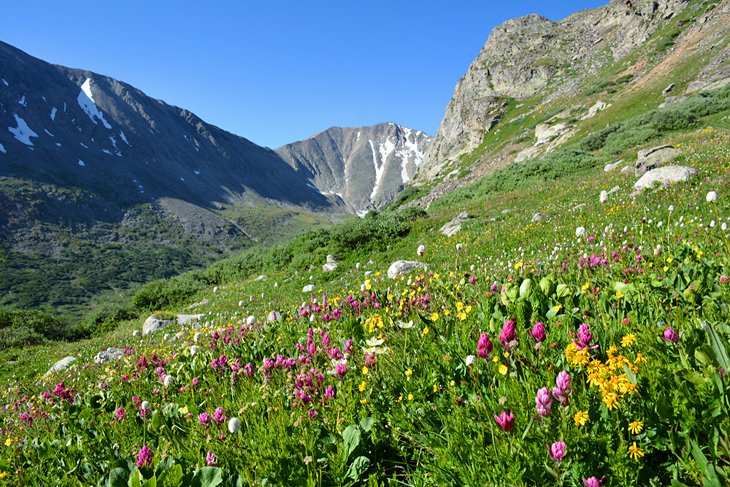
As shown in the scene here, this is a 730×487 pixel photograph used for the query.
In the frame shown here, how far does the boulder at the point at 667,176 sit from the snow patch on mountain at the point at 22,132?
714ft

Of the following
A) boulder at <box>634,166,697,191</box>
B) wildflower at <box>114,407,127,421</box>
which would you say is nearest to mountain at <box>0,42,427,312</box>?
wildflower at <box>114,407,127,421</box>

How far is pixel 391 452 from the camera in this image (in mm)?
2420

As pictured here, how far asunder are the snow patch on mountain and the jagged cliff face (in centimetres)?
17199

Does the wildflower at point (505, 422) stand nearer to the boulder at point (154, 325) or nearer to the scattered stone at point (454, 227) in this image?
the boulder at point (154, 325)

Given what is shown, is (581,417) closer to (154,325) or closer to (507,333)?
(507,333)

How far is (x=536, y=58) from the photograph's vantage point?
9275cm

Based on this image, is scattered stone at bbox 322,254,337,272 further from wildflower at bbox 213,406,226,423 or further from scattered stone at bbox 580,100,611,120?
scattered stone at bbox 580,100,611,120

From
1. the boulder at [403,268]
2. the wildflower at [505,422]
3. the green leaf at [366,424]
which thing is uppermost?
the wildflower at [505,422]

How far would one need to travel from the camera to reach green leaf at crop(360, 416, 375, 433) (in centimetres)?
237

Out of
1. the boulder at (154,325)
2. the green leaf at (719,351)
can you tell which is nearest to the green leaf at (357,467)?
the green leaf at (719,351)

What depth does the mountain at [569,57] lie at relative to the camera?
52281 millimetres

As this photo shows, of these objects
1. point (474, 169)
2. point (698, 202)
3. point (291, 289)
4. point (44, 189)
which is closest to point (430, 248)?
point (291, 289)

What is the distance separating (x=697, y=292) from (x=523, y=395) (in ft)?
5.91

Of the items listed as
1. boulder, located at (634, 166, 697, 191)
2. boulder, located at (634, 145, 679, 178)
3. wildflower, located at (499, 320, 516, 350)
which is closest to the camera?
wildflower, located at (499, 320, 516, 350)
